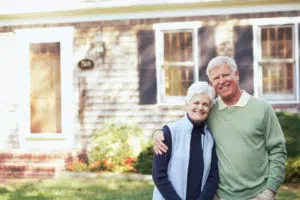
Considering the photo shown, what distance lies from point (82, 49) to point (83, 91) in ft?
2.88

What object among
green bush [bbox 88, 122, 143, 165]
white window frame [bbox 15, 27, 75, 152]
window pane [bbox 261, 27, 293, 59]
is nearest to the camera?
green bush [bbox 88, 122, 143, 165]

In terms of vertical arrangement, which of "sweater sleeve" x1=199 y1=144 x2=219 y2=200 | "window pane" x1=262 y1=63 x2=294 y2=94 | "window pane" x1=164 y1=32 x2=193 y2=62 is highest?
"window pane" x1=164 y1=32 x2=193 y2=62

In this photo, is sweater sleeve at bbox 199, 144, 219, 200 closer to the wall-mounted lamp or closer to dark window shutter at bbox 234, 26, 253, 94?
dark window shutter at bbox 234, 26, 253, 94

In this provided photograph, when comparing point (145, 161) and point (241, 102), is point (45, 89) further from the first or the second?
point (241, 102)

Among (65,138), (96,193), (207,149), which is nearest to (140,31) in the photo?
(65,138)

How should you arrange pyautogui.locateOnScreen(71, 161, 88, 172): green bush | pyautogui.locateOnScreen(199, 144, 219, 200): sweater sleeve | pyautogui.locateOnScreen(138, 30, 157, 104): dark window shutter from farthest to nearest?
pyautogui.locateOnScreen(138, 30, 157, 104): dark window shutter
pyautogui.locateOnScreen(71, 161, 88, 172): green bush
pyautogui.locateOnScreen(199, 144, 219, 200): sweater sleeve

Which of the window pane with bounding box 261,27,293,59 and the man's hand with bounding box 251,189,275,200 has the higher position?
the window pane with bounding box 261,27,293,59

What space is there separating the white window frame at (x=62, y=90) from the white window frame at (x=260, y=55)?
12.4ft

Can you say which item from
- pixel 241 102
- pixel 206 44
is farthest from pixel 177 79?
pixel 241 102

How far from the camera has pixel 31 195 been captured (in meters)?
6.87

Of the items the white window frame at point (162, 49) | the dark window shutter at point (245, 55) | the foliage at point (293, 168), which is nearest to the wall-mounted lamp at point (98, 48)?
the white window frame at point (162, 49)

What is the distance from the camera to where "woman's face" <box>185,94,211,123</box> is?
2.81m

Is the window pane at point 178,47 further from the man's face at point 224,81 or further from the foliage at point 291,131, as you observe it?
the man's face at point 224,81

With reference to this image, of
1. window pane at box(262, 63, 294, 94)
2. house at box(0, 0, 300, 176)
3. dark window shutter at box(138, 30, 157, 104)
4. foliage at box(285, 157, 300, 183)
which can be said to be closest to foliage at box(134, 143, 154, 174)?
house at box(0, 0, 300, 176)
